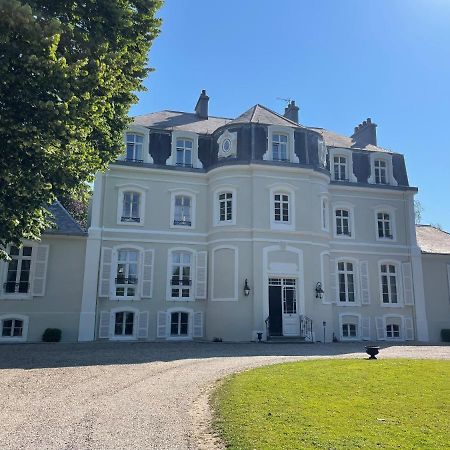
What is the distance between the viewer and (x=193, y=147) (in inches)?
819

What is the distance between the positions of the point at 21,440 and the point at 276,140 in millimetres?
16839

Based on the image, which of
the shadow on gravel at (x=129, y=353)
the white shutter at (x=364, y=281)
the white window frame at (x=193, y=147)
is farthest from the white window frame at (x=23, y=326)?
the white shutter at (x=364, y=281)

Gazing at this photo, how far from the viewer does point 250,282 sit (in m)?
18.5

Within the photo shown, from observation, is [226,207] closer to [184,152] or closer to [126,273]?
[184,152]

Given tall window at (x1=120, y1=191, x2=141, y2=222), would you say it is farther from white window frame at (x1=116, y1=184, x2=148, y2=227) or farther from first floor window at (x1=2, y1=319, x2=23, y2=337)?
first floor window at (x1=2, y1=319, x2=23, y2=337)

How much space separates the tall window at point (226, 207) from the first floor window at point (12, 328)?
919 cm

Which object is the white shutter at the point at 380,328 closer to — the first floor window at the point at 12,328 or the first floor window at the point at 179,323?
the first floor window at the point at 179,323

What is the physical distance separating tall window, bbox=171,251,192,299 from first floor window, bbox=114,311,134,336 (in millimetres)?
2014

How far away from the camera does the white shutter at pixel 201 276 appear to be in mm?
19391

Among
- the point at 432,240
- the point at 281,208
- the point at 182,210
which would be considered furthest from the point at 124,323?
the point at 432,240

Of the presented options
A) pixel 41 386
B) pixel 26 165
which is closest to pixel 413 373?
pixel 41 386

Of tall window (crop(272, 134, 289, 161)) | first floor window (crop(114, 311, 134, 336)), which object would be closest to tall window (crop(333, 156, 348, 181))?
tall window (crop(272, 134, 289, 161))

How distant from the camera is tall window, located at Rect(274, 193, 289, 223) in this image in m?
19.4

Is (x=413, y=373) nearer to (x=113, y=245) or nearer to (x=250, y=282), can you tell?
(x=250, y=282)
